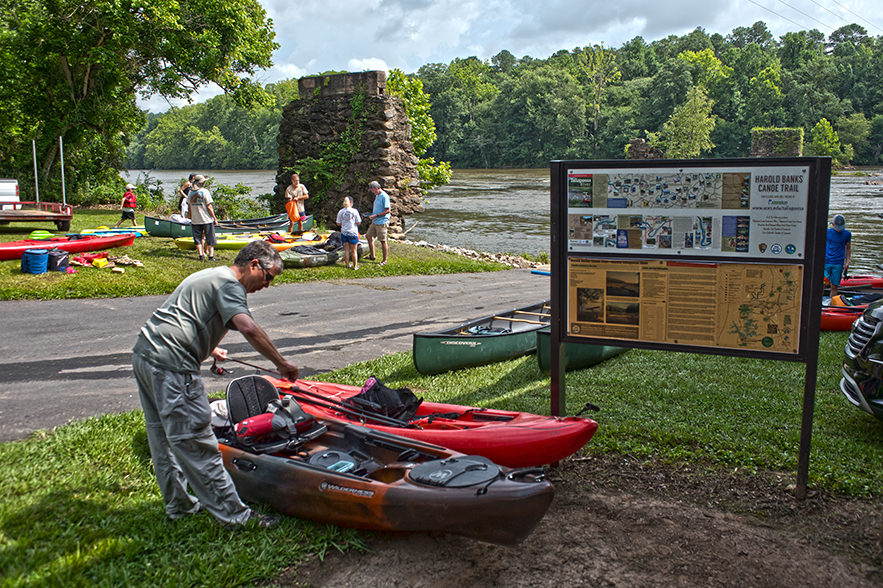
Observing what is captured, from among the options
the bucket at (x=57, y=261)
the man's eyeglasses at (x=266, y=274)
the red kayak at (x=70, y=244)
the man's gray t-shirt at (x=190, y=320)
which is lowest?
the bucket at (x=57, y=261)

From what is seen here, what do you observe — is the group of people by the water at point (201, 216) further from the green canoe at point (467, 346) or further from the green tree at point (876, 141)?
the green tree at point (876, 141)

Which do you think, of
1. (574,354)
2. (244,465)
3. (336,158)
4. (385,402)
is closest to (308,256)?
(336,158)

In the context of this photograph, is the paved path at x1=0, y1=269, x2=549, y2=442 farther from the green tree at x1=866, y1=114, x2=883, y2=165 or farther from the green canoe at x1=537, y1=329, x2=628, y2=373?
the green tree at x1=866, y1=114, x2=883, y2=165

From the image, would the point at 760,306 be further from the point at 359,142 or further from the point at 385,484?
the point at 359,142

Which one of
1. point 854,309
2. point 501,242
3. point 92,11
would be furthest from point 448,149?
point 854,309

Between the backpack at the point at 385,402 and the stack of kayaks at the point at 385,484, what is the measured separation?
0.42 m

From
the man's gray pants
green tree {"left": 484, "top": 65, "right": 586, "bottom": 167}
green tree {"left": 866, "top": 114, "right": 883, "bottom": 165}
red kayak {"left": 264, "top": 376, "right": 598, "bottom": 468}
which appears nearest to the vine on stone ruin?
red kayak {"left": 264, "top": 376, "right": 598, "bottom": 468}

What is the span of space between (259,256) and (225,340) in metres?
5.50

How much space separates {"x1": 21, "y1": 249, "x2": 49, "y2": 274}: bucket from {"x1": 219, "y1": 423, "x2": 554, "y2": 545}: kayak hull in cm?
924

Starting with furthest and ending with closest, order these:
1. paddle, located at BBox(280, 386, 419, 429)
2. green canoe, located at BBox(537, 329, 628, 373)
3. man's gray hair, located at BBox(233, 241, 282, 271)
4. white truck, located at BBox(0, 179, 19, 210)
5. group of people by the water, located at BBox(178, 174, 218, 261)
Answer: white truck, located at BBox(0, 179, 19, 210) < group of people by the water, located at BBox(178, 174, 218, 261) < green canoe, located at BBox(537, 329, 628, 373) < paddle, located at BBox(280, 386, 419, 429) < man's gray hair, located at BBox(233, 241, 282, 271)

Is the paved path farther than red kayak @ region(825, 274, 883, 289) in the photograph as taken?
No

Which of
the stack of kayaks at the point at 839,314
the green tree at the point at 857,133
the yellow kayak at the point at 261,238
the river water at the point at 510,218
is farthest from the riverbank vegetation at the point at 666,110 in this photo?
the stack of kayaks at the point at 839,314

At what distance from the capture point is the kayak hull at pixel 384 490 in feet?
11.4

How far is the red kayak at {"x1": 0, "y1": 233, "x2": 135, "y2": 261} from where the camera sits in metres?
12.1
